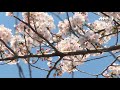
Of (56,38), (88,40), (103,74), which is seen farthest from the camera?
Result: (56,38)

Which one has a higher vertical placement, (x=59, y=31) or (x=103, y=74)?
(x=59, y=31)

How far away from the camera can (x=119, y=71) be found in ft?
13.9
